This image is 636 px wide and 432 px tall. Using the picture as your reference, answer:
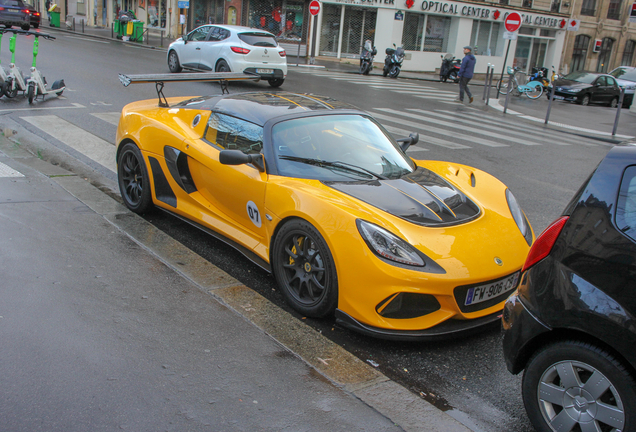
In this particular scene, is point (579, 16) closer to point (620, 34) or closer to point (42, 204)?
point (620, 34)

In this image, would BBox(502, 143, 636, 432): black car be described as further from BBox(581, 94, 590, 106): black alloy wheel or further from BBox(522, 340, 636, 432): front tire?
BBox(581, 94, 590, 106): black alloy wheel

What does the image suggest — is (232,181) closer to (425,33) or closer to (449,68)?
(449,68)

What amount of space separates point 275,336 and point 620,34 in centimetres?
4909

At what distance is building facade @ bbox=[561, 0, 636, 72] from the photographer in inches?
1657

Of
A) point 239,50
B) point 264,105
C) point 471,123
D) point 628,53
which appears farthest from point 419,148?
point 628,53

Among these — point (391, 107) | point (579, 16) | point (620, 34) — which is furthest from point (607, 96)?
point (620, 34)

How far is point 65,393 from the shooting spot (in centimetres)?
281

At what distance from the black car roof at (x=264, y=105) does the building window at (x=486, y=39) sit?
3299 centimetres

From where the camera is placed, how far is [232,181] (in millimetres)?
4469

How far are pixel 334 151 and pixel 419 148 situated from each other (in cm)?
615

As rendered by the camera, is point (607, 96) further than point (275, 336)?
Yes

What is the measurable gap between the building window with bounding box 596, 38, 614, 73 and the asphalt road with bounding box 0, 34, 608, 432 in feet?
86.7

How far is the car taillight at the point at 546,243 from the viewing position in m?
2.71

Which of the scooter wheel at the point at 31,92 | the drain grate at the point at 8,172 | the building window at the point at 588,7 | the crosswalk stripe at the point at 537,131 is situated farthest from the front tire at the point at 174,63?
the building window at the point at 588,7
